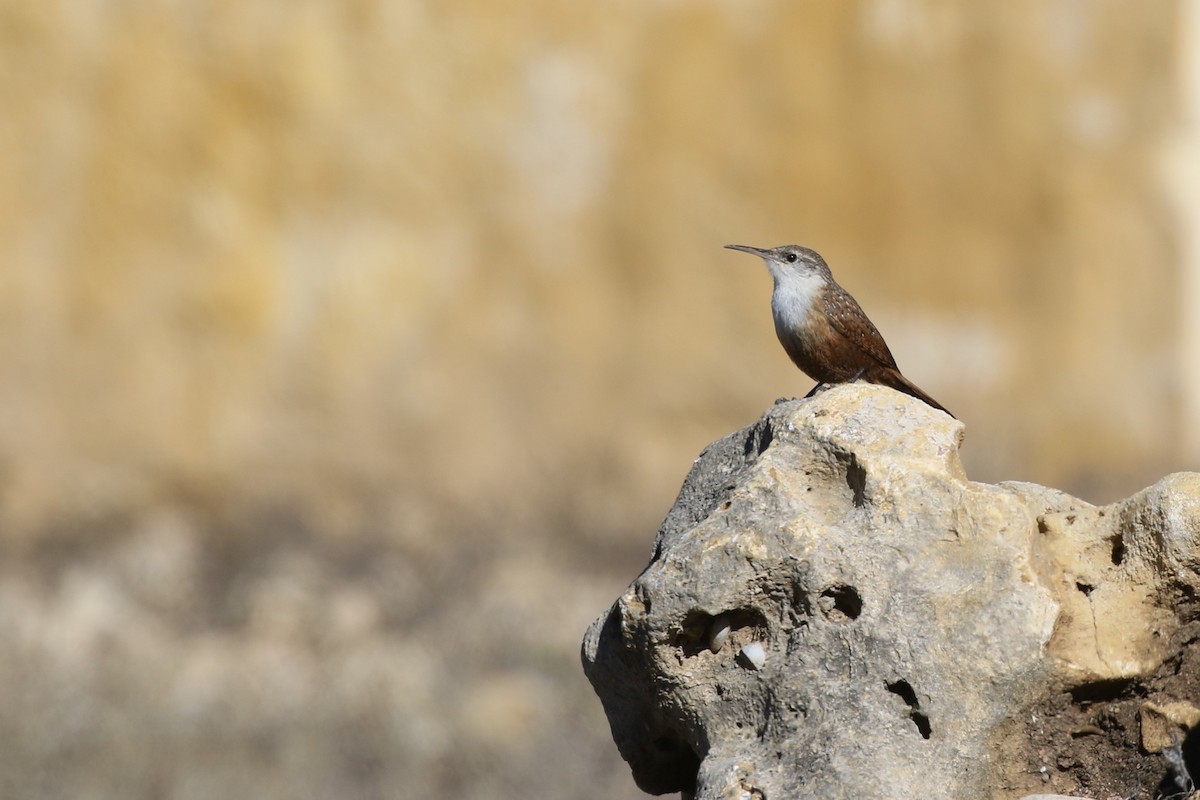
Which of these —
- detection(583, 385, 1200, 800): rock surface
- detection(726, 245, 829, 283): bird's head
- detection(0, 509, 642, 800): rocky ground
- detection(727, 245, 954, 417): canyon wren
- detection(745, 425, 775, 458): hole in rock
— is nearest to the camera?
detection(583, 385, 1200, 800): rock surface

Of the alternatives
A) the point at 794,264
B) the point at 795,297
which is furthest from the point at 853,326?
the point at 794,264

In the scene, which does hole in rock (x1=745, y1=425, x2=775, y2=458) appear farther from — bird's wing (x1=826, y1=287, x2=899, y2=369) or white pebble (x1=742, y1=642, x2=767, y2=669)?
bird's wing (x1=826, y1=287, x2=899, y2=369)

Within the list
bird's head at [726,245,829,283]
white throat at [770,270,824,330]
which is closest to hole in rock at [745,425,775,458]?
white throat at [770,270,824,330]

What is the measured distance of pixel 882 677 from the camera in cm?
396

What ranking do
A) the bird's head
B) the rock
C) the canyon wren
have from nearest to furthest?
the rock
the canyon wren
the bird's head

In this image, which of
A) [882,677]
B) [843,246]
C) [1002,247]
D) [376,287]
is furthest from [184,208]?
[882,677]

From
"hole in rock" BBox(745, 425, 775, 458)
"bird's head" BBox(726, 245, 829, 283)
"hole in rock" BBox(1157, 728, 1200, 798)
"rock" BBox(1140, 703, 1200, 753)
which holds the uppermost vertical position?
"bird's head" BBox(726, 245, 829, 283)

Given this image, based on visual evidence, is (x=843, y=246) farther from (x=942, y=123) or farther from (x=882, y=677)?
(x=882, y=677)

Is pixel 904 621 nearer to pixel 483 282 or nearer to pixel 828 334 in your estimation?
pixel 828 334

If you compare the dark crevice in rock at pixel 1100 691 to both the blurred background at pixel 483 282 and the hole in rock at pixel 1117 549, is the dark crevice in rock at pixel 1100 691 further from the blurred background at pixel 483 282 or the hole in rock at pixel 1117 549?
the blurred background at pixel 483 282

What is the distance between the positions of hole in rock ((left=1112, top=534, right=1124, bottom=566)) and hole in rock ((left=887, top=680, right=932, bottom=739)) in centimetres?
67

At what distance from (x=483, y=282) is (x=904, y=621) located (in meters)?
8.77

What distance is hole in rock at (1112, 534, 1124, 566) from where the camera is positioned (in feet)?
13.8

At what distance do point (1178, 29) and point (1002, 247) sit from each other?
1.91 m
